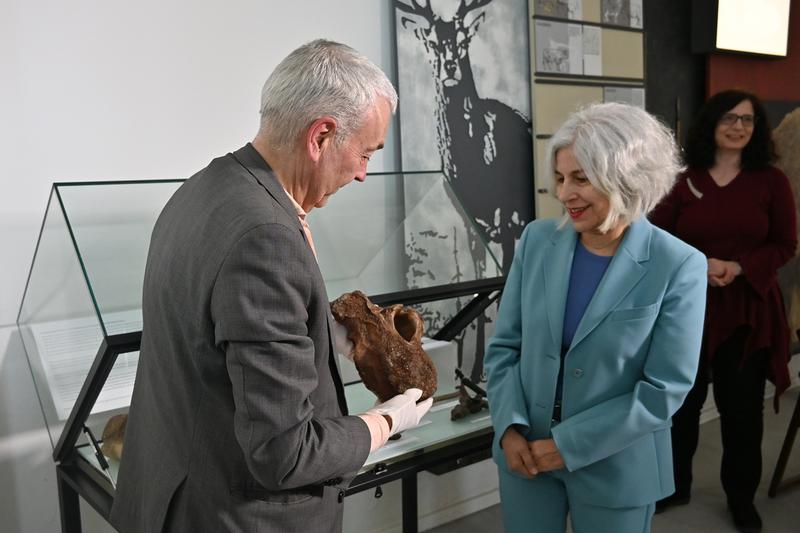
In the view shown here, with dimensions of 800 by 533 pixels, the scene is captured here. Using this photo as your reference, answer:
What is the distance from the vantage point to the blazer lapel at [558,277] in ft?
6.43

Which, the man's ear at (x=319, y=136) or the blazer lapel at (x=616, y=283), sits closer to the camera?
the man's ear at (x=319, y=136)

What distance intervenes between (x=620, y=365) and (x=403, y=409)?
2.04ft

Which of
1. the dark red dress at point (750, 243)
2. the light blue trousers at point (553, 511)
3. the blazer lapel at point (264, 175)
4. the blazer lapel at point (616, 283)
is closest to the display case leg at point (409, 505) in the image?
the light blue trousers at point (553, 511)

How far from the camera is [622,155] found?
1.88 metres

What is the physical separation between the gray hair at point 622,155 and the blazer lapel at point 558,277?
0.12 meters

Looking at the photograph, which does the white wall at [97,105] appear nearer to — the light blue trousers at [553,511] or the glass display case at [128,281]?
the glass display case at [128,281]

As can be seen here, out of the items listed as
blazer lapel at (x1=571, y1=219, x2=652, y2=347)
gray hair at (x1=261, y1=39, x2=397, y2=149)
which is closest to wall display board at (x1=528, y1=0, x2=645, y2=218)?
blazer lapel at (x1=571, y1=219, x2=652, y2=347)

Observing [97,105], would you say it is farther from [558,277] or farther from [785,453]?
[785,453]

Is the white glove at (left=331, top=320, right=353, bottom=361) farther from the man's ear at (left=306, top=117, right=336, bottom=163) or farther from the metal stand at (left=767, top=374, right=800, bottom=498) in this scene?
the metal stand at (left=767, top=374, right=800, bottom=498)

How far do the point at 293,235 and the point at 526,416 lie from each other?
1.11m

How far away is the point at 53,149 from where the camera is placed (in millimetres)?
2291

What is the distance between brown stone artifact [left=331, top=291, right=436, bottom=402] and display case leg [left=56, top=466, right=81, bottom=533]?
2.88 ft

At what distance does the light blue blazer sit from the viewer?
188cm

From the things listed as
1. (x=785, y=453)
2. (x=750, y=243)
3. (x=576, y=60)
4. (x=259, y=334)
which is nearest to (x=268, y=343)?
(x=259, y=334)
